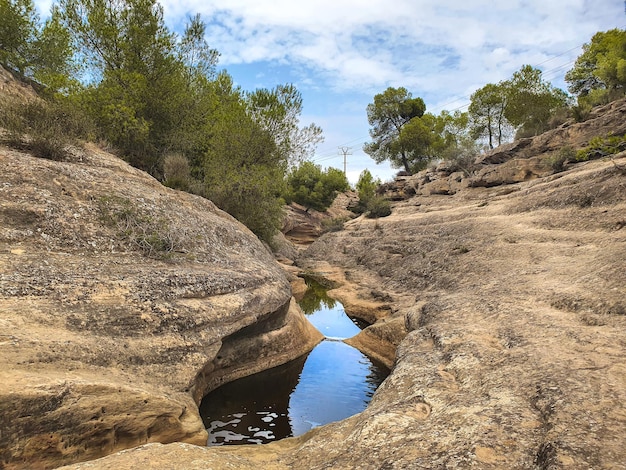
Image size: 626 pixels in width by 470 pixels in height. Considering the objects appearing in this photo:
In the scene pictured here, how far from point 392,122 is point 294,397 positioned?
56.2m

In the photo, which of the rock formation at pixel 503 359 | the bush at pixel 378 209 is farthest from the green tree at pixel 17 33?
the bush at pixel 378 209

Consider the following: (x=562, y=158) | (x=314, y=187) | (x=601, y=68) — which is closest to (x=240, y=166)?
(x=562, y=158)

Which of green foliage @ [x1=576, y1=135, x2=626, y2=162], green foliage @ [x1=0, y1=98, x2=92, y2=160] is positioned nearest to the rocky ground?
green foliage @ [x1=0, y1=98, x2=92, y2=160]

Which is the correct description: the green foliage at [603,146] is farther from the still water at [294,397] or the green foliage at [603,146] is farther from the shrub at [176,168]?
the shrub at [176,168]

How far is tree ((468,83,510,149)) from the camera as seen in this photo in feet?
163

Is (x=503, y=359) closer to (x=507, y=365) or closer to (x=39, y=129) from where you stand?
(x=507, y=365)

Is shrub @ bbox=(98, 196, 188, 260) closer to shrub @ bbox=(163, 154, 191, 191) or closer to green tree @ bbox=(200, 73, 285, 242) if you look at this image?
shrub @ bbox=(163, 154, 191, 191)

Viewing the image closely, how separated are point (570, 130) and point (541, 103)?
16.8 metres

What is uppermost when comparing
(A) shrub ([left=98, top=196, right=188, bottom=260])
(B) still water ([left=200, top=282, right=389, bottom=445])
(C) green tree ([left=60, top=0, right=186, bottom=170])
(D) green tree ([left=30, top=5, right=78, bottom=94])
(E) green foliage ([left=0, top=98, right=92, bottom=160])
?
(D) green tree ([left=30, top=5, right=78, bottom=94])

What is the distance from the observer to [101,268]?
8086 millimetres

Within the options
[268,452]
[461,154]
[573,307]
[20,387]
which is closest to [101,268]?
[20,387]

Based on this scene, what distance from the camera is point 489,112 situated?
51.8 metres

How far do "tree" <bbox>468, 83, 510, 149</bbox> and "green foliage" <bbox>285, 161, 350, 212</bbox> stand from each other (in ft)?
65.5

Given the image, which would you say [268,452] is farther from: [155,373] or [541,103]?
[541,103]
